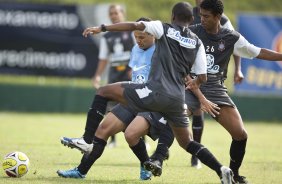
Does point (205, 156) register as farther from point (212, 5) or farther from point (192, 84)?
point (212, 5)

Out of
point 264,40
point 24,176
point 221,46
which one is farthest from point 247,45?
point 264,40

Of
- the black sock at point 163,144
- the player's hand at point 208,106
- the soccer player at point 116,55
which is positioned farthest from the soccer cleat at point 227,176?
the soccer player at point 116,55

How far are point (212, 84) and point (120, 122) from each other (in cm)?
128

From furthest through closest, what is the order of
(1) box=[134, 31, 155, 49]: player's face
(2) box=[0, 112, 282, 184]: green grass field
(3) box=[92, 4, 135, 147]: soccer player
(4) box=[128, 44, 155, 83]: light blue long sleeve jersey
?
(3) box=[92, 4, 135, 147]: soccer player < (1) box=[134, 31, 155, 49]: player's face < (4) box=[128, 44, 155, 83]: light blue long sleeve jersey < (2) box=[0, 112, 282, 184]: green grass field

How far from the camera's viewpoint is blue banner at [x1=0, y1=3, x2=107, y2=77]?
76.5 ft

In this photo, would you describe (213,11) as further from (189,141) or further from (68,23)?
(68,23)

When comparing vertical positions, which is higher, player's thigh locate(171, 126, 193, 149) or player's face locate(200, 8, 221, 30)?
player's face locate(200, 8, 221, 30)

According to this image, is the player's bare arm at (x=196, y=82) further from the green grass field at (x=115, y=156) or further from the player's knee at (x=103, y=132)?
the green grass field at (x=115, y=156)

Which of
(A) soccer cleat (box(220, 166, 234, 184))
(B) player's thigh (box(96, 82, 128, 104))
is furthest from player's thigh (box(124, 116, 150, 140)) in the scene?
(A) soccer cleat (box(220, 166, 234, 184))

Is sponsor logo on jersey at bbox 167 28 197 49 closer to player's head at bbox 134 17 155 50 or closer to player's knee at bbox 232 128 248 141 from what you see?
player's knee at bbox 232 128 248 141

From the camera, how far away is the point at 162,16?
2945cm

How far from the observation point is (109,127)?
339 inches

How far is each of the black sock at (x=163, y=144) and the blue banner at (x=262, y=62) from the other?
13758mm

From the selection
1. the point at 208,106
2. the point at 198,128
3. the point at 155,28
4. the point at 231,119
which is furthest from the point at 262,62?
the point at 155,28
